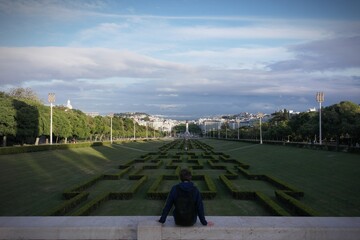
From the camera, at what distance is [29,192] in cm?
1577

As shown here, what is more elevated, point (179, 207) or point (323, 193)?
point (179, 207)

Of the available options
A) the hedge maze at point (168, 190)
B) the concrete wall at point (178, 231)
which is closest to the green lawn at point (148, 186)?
the hedge maze at point (168, 190)

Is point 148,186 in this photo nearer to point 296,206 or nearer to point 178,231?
point 296,206

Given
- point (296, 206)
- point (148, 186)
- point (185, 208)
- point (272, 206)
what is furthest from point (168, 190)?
point (185, 208)

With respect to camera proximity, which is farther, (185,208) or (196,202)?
(196,202)

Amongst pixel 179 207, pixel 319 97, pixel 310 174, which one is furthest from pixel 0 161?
pixel 319 97

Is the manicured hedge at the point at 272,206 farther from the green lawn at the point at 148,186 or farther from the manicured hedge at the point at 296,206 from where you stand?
the manicured hedge at the point at 296,206

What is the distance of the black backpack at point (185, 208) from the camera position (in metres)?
→ 6.38

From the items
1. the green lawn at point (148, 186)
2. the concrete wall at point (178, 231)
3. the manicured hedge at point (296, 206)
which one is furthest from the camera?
the green lawn at point (148, 186)

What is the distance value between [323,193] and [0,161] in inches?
758

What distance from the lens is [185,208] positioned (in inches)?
251

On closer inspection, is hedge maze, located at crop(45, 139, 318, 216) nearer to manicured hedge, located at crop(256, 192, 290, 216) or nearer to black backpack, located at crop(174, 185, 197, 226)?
manicured hedge, located at crop(256, 192, 290, 216)

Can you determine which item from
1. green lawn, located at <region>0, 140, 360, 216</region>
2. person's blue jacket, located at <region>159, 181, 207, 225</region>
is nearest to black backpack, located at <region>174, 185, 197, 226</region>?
person's blue jacket, located at <region>159, 181, 207, 225</region>

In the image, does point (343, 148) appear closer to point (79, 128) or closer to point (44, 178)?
point (44, 178)
